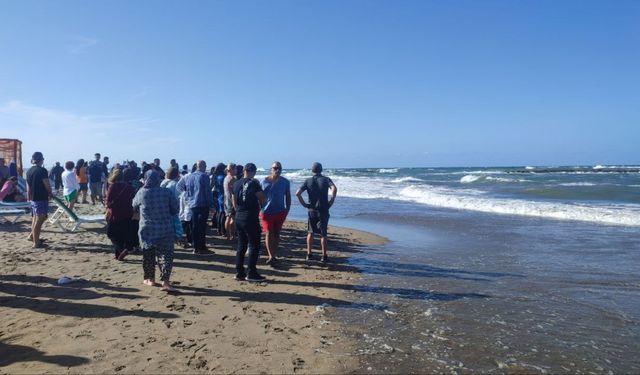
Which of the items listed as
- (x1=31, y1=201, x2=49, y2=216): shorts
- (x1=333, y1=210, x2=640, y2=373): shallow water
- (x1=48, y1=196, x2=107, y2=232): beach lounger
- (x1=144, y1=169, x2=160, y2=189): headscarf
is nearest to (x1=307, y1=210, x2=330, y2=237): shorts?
(x1=333, y1=210, x2=640, y2=373): shallow water

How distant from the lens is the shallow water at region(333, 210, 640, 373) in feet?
13.1

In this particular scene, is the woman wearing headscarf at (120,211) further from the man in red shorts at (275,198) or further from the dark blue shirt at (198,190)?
the man in red shorts at (275,198)

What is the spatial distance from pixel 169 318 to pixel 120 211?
312cm

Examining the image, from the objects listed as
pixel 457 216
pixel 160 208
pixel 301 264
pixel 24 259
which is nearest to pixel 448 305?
pixel 301 264

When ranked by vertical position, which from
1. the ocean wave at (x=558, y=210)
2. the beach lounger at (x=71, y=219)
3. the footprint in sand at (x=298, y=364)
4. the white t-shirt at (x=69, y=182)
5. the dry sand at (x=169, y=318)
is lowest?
the footprint in sand at (x=298, y=364)

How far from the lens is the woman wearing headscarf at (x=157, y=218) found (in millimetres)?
5586

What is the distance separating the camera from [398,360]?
3.91m

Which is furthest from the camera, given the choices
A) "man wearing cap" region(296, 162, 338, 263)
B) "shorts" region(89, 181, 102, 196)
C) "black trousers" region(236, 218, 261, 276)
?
"shorts" region(89, 181, 102, 196)

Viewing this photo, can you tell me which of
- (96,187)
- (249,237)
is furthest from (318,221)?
(96,187)

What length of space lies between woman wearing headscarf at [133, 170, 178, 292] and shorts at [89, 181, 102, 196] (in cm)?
1198

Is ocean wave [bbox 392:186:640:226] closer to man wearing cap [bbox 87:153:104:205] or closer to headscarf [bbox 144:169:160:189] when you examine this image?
headscarf [bbox 144:169:160:189]

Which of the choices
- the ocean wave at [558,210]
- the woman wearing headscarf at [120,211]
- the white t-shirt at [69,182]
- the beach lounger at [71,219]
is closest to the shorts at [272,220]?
the woman wearing headscarf at [120,211]

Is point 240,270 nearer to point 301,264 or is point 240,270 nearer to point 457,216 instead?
point 301,264

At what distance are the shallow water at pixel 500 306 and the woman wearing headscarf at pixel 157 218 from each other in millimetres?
2482
